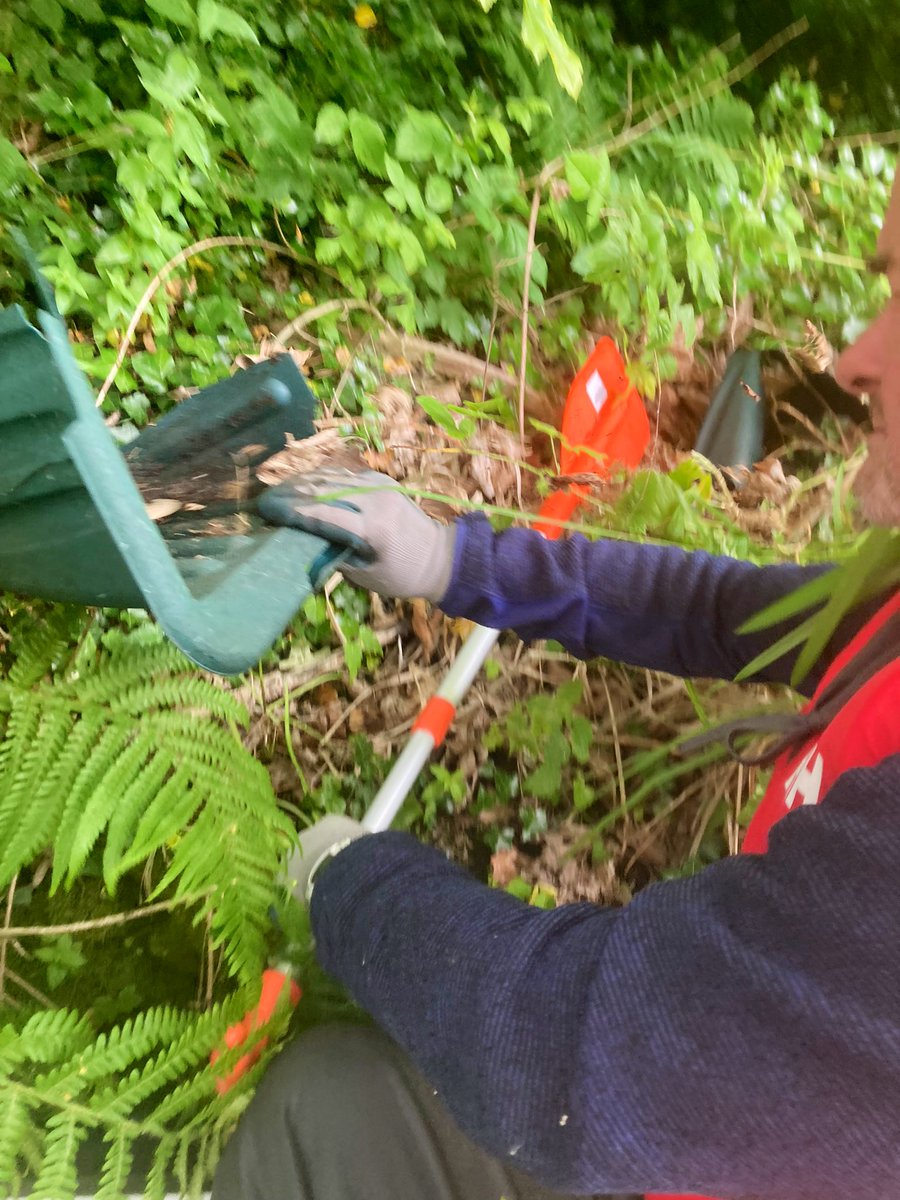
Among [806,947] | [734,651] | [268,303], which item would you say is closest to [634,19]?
[268,303]

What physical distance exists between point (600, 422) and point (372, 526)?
0.71m

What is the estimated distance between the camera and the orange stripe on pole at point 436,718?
47.6 inches

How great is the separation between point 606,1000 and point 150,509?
0.58m

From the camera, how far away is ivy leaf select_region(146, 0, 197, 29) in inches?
38.1

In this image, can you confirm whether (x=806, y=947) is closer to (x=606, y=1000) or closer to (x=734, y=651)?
(x=606, y=1000)

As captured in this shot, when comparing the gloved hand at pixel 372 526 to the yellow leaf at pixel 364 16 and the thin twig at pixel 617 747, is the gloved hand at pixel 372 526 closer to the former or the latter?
the thin twig at pixel 617 747

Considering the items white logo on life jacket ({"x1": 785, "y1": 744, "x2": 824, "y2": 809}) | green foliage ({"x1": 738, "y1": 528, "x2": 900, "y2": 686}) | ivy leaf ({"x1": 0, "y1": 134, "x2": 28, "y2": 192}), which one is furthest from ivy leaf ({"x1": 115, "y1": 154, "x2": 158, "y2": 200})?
white logo on life jacket ({"x1": 785, "y1": 744, "x2": 824, "y2": 809})

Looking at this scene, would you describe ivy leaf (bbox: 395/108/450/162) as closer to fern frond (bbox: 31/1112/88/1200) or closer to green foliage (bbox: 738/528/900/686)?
green foliage (bbox: 738/528/900/686)

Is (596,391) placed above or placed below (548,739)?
above

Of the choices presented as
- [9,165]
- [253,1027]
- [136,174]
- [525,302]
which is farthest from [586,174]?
[253,1027]

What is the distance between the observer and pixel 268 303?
1224 mm

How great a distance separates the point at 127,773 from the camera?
78cm

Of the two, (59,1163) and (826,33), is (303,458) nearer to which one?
(59,1163)

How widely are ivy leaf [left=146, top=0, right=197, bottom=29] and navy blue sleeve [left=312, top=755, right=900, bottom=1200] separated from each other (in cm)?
115
